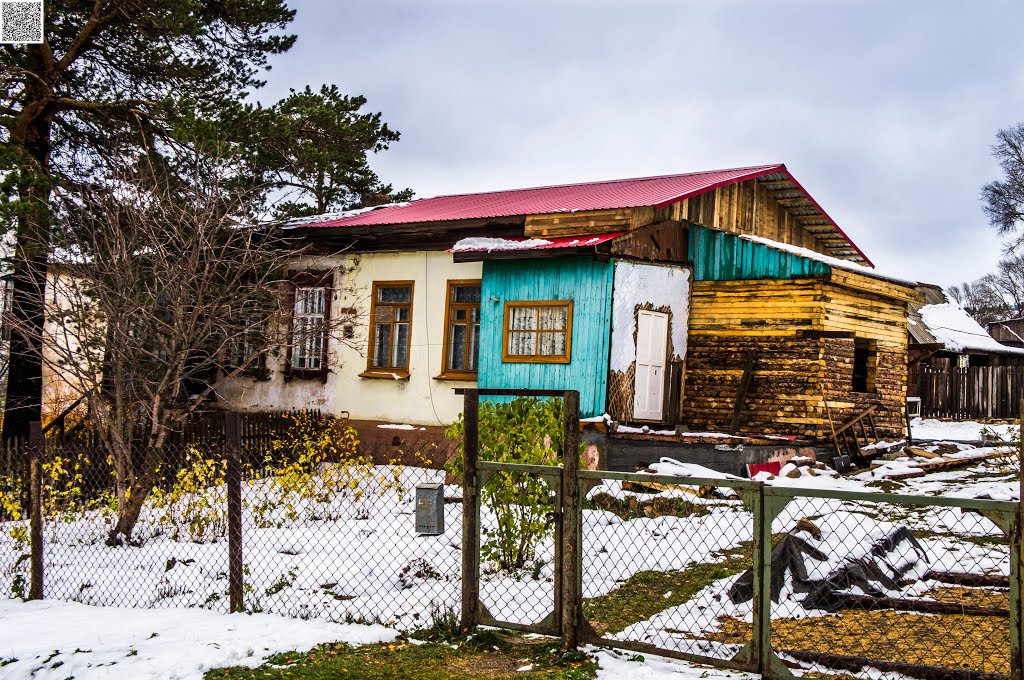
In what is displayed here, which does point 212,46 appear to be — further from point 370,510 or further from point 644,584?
point 644,584

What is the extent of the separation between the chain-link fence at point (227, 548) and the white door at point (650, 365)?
4997 millimetres

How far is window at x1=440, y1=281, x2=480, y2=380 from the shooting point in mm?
15875

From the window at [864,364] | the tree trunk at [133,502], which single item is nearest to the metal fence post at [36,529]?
the tree trunk at [133,502]

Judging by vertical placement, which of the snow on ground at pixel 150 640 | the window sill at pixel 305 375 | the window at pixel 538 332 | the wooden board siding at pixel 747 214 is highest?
the wooden board siding at pixel 747 214

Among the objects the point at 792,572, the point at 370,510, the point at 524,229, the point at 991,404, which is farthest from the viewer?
the point at 991,404

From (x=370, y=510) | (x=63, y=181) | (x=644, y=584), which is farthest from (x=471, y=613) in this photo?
(x=63, y=181)

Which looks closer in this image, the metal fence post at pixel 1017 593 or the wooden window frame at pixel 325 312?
the metal fence post at pixel 1017 593

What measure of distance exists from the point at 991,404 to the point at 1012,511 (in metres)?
24.9

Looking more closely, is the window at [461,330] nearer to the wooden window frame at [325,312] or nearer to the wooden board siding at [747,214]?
the wooden window frame at [325,312]

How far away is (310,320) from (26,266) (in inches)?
195

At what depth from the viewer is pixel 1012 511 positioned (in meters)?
4.75

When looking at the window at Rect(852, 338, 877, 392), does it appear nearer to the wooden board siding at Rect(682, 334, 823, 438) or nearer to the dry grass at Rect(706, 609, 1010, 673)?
the wooden board siding at Rect(682, 334, 823, 438)

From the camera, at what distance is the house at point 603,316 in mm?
14820

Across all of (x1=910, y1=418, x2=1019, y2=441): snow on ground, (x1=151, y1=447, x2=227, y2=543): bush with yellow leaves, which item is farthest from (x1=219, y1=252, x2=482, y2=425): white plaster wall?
(x1=910, y1=418, x2=1019, y2=441): snow on ground
